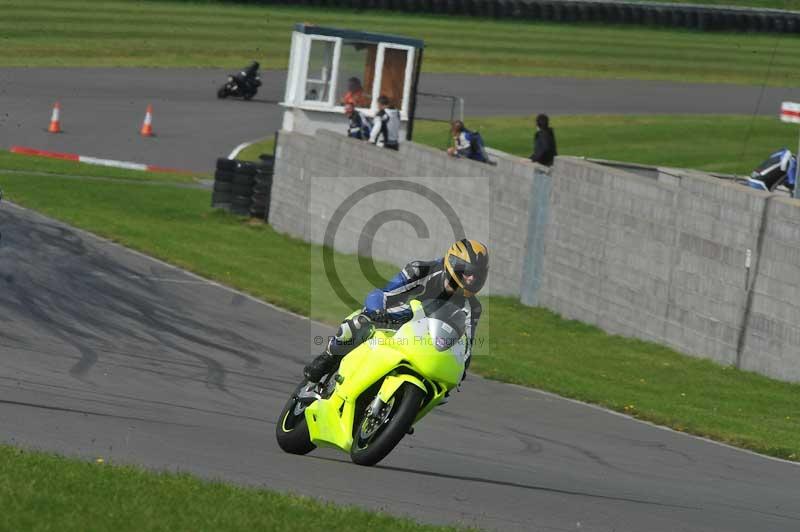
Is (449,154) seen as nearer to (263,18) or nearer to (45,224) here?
(45,224)

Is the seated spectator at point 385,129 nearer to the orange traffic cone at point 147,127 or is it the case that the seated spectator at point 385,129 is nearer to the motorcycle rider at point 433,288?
the orange traffic cone at point 147,127

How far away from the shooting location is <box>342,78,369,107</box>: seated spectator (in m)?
27.0

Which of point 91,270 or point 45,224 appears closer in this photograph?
point 91,270

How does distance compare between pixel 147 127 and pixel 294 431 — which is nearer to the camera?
pixel 294 431

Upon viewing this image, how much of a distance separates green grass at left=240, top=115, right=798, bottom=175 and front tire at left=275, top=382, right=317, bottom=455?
22.7m

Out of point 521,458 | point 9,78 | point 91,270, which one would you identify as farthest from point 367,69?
point 521,458

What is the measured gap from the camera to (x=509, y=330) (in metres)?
17.8

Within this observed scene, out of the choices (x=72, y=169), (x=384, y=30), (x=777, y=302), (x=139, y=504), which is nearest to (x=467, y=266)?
(x=139, y=504)

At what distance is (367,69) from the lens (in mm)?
27625

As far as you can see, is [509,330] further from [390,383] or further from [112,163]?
[112,163]

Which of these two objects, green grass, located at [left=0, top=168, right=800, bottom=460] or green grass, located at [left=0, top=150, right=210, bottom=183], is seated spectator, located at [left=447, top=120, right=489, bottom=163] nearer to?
green grass, located at [left=0, top=168, right=800, bottom=460]

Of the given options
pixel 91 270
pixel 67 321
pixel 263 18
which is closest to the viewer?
pixel 67 321

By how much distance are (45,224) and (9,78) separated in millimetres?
18627

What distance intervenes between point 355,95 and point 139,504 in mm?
20988
